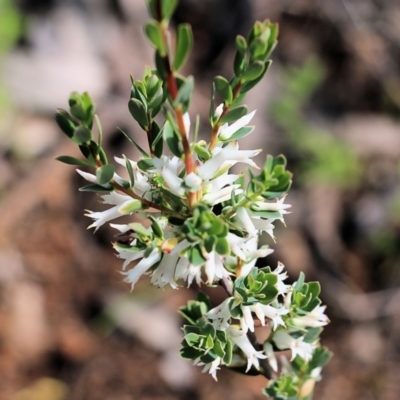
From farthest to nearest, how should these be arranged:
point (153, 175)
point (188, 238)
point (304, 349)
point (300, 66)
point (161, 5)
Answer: point (300, 66) → point (304, 349) → point (153, 175) → point (188, 238) → point (161, 5)

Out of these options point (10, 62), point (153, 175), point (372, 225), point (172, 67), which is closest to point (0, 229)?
point (10, 62)

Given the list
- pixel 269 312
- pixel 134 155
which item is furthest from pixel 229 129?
pixel 134 155

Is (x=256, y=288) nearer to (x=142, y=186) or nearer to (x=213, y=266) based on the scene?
(x=213, y=266)

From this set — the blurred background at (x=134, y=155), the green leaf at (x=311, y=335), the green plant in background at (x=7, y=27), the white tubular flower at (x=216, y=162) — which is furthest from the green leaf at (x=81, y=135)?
the green plant in background at (x=7, y=27)

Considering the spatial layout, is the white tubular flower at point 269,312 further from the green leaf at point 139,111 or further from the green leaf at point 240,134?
the green leaf at point 139,111

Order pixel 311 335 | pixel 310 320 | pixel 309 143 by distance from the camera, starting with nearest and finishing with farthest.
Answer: pixel 310 320 → pixel 311 335 → pixel 309 143

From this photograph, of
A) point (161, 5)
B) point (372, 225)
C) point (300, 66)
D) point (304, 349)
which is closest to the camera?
point (161, 5)

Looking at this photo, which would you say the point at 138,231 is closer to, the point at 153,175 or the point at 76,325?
the point at 153,175

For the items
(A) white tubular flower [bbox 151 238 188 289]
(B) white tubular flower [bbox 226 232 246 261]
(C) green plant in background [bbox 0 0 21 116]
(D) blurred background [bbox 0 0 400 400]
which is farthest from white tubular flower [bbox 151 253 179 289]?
(C) green plant in background [bbox 0 0 21 116]
